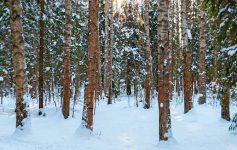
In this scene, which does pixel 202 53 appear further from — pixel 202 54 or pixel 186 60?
pixel 186 60

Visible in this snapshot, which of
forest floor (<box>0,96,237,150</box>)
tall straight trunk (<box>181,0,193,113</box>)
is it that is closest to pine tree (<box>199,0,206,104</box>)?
tall straight trunk (<box>181,0,193,113</box>)

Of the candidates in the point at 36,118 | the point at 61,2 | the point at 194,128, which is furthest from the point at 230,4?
the point at 61,2

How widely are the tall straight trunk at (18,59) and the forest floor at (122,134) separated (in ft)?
1.88

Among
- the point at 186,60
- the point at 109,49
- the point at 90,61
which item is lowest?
the point at 90,61

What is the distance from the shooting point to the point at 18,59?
10500mm

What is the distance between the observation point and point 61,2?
62.6ft

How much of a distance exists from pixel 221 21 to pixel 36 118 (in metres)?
10.3

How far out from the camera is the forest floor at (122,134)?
8.97 meters

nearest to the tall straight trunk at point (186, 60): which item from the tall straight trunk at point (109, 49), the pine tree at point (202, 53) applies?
the pine tree at point (202, 53)

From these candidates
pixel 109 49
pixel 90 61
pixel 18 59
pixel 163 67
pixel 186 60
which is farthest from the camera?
pixel 109 49

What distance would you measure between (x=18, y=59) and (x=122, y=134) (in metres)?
3.82

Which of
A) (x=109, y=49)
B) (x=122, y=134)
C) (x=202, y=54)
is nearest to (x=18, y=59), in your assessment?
(x=122, y=134)

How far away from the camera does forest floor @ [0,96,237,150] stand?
8.97m

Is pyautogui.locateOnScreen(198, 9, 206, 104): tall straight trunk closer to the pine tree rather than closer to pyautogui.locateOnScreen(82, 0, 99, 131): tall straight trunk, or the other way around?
the pine tree
